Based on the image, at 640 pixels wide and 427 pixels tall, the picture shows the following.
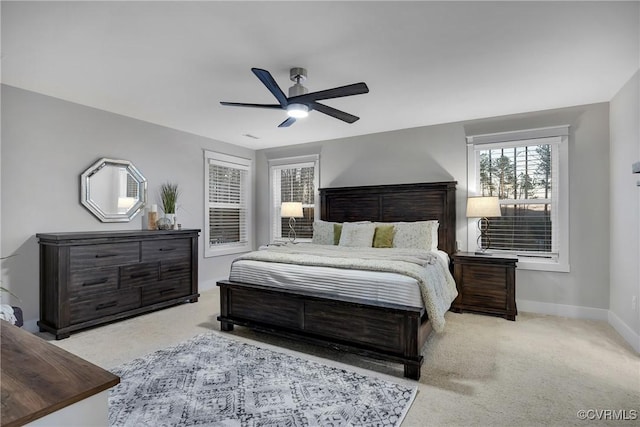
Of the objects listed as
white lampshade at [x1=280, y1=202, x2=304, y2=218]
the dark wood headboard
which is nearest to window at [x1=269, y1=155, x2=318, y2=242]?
the dark wood headboard

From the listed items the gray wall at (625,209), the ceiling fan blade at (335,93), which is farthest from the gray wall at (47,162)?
the gray wall at (625,209)

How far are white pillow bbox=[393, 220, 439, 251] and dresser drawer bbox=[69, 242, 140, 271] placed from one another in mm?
3235

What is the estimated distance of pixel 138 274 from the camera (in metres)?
3.96

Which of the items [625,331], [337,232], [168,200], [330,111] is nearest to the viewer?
[330,111]

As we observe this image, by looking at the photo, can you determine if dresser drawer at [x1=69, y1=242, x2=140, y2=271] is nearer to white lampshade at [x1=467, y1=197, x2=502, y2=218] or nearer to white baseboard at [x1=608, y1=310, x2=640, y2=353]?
white lampshade at [x1=467, y1=197, x2=502, y2=218]

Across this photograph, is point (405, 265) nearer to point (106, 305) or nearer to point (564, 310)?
point (564, 310)

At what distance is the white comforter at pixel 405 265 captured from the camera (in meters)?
2.65

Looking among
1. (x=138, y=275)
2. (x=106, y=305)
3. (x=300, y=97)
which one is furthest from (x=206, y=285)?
(x=300, y=97)

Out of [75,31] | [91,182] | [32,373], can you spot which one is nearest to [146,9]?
[75,31]

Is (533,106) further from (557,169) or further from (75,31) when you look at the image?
(75,31)

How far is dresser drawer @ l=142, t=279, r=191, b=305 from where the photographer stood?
13.3ft

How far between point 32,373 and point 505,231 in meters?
4.75

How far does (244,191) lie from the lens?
621cm

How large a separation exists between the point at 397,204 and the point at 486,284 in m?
1.60
